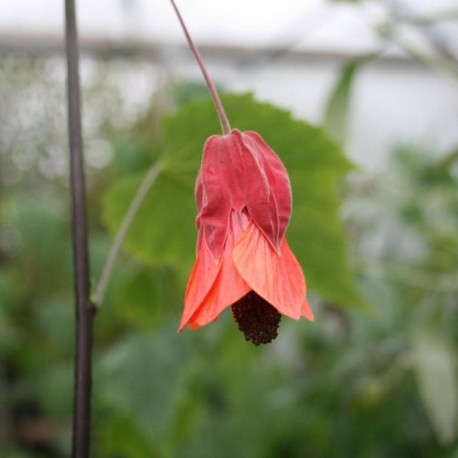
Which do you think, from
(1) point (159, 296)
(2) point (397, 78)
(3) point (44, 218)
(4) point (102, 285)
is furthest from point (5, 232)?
(4) point (102, 285)

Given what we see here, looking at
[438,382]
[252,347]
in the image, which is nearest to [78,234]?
[438,382]

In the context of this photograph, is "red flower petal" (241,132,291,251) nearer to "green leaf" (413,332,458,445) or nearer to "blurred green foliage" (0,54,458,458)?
"blurred green foliage" (0,54,458,458)

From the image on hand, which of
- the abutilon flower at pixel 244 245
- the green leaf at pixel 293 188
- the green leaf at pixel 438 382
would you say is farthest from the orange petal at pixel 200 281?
the green leaf at pixel 438 382

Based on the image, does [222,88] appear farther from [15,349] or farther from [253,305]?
[15,349]

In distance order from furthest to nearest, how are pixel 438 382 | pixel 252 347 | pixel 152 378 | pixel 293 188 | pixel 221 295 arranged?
pixel 252 347
pixel 152 378
pixel 438 382
pixel 293 188
pixel 221 295

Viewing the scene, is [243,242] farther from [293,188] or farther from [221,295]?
[293,188]

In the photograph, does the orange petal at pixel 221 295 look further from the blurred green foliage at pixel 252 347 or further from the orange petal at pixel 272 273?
the blurred green foliage at pixel 252 347
